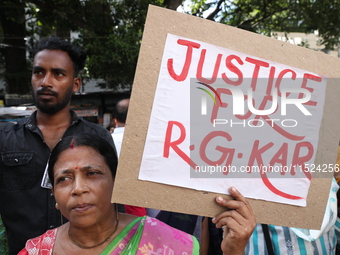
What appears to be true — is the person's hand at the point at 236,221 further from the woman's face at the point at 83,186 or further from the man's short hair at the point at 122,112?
the man's short hair at the point at 122,112

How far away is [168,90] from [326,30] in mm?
8804

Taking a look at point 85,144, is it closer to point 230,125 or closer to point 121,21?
point 230,125

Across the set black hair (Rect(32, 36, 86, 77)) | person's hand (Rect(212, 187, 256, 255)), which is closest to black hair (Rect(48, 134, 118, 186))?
person's hand (Rect(212, 187, 256, 255))

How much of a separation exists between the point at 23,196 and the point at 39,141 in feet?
1.02

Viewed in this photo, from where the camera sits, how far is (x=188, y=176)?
126 cm

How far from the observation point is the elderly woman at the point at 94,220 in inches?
51.4

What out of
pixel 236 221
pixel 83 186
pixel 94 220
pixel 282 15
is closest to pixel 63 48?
pixel 83 186

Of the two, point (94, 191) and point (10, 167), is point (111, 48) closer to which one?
point (10, 167)

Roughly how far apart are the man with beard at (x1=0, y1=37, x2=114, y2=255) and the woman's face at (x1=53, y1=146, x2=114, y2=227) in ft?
1.47

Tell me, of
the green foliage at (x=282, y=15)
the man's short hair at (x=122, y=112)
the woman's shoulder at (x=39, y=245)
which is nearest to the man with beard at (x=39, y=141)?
the woman's shoulder at (x=39, y=245)

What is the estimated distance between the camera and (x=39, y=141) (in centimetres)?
190

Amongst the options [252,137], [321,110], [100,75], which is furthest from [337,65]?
[100,75]

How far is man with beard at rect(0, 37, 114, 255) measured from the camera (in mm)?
1746

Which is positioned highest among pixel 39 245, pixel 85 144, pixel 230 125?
pixel 230 125
